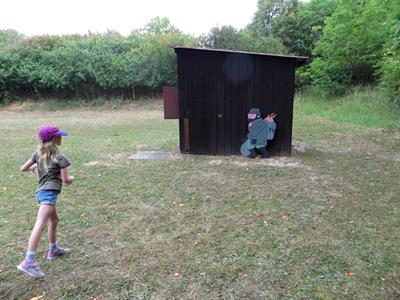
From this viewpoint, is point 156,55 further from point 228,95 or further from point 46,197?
point 46,197

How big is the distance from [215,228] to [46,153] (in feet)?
6.43

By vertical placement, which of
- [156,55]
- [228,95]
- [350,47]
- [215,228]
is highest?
[156,55]

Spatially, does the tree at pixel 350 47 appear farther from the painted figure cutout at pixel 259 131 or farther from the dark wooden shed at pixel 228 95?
the painted figure cutout at pixel 259 131

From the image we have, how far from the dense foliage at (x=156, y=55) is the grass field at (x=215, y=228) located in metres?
11.3

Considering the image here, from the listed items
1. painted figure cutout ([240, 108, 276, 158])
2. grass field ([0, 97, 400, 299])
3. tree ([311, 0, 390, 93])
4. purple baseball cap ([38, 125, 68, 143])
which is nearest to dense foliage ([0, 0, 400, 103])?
tree ([311, 0, 390, 93])

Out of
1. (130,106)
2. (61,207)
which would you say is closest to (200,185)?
(61,207)

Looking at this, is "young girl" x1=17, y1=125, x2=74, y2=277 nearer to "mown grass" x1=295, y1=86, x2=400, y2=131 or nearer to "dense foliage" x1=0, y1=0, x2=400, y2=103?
"mown grass" x1=295, y1=86, x2=400, y2=131

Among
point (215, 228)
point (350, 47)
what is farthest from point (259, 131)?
point (350, 47)

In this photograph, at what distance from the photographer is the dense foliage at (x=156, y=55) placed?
16.2 m

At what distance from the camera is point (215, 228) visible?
3.51 m

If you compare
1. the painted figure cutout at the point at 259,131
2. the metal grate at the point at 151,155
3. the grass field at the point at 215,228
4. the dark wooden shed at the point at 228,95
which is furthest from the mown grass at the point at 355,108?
the metal grate at the point at 151,155

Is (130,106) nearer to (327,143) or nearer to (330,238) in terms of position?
(327,143)

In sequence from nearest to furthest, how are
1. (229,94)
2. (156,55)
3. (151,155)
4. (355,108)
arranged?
(229,94)
(151,155)
(355,108)
(156,55)

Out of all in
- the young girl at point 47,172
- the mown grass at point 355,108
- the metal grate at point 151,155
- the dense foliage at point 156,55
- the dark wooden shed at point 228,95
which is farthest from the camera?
the dense foliage at point 156,55
